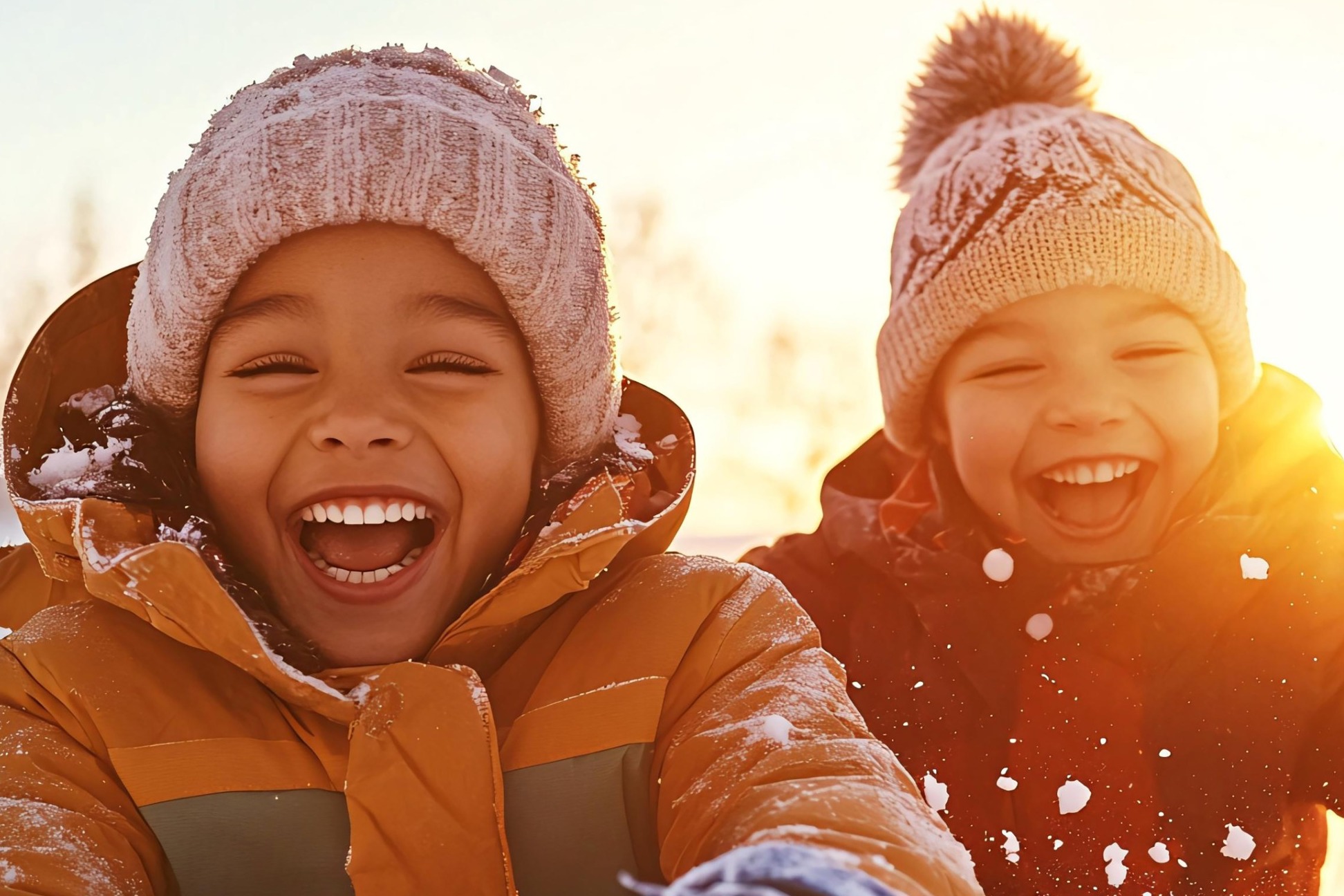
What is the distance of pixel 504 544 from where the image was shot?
1910 mm

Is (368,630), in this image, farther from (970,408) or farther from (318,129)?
(970,408)

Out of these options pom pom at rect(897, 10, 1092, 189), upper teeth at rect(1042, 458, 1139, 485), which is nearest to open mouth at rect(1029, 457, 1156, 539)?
upper teeth at rect(1042, 458, 1139, 485)

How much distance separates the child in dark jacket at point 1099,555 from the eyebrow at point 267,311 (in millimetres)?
1508

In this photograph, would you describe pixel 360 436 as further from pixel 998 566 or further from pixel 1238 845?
pixel 1238 845

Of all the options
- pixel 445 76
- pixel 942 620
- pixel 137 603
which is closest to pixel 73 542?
pixel 137 603

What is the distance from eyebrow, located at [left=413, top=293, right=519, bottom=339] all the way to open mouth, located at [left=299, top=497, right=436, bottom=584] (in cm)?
28

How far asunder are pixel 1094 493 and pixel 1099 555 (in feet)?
0.46

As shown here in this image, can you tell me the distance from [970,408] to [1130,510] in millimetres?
407

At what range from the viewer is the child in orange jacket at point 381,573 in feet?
4.97

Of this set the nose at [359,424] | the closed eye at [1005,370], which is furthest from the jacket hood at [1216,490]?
the nose at [359,424]

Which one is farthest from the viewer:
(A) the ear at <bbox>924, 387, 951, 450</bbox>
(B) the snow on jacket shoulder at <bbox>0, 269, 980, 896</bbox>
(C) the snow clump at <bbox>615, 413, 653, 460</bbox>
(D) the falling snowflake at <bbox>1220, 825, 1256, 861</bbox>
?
(A) the ear at <bbox>924, 387, 951, 450</bbox>

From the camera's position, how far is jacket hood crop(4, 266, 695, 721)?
5.12 feet

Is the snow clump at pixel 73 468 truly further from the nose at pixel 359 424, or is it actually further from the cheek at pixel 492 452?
the cheek at pixel 492 452

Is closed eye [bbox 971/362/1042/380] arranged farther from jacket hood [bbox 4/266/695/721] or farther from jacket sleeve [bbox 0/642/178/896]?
jacket sleeve [bbox 0/642/178/896]
